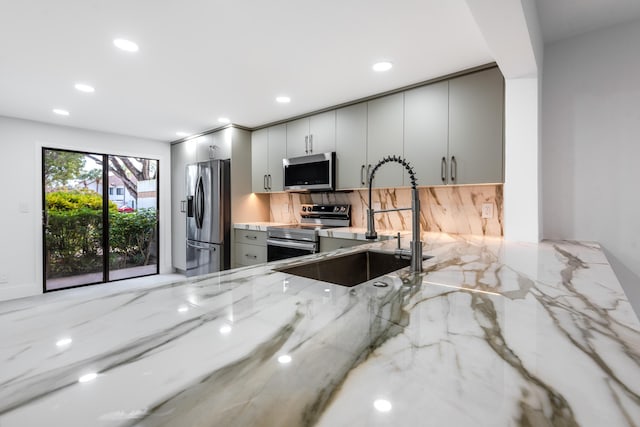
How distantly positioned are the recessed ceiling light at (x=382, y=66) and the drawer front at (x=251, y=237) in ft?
6.65

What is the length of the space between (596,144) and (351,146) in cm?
185

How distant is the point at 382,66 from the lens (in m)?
2.31

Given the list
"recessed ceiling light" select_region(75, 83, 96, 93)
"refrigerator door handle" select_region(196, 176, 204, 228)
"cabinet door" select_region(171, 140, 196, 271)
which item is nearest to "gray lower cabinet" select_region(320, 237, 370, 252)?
"refrigerator door handle" select_region(196, 176, 204, 228)

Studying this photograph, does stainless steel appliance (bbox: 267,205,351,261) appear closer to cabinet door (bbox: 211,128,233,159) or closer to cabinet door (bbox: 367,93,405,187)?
cabinet door (bbox: 367,93,405,187)

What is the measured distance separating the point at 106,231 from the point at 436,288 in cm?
486

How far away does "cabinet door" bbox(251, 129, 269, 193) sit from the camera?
3906 millimetres

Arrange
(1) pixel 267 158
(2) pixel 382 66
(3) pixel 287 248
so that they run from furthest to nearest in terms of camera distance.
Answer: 1. (1) pixel 267 158
2. (3) pixel 287 248
3. (2) pixel 382 66

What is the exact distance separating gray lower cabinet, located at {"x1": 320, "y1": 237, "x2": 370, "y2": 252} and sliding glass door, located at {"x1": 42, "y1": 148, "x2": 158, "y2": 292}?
3311 mm

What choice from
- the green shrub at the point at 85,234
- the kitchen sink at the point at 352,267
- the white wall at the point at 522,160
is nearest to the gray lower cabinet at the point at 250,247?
the kitchen sink at the point at 352,267

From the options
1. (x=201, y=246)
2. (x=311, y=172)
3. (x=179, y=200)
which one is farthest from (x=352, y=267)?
(x=179, y=200)

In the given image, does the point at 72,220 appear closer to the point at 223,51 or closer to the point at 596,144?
the point at 223,51

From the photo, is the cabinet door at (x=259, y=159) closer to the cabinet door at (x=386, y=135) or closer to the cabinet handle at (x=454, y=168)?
the cabinet door at (x=386, y=135)

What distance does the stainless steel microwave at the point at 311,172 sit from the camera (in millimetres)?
3176

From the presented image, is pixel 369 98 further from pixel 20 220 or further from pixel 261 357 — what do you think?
pixel 20 220
